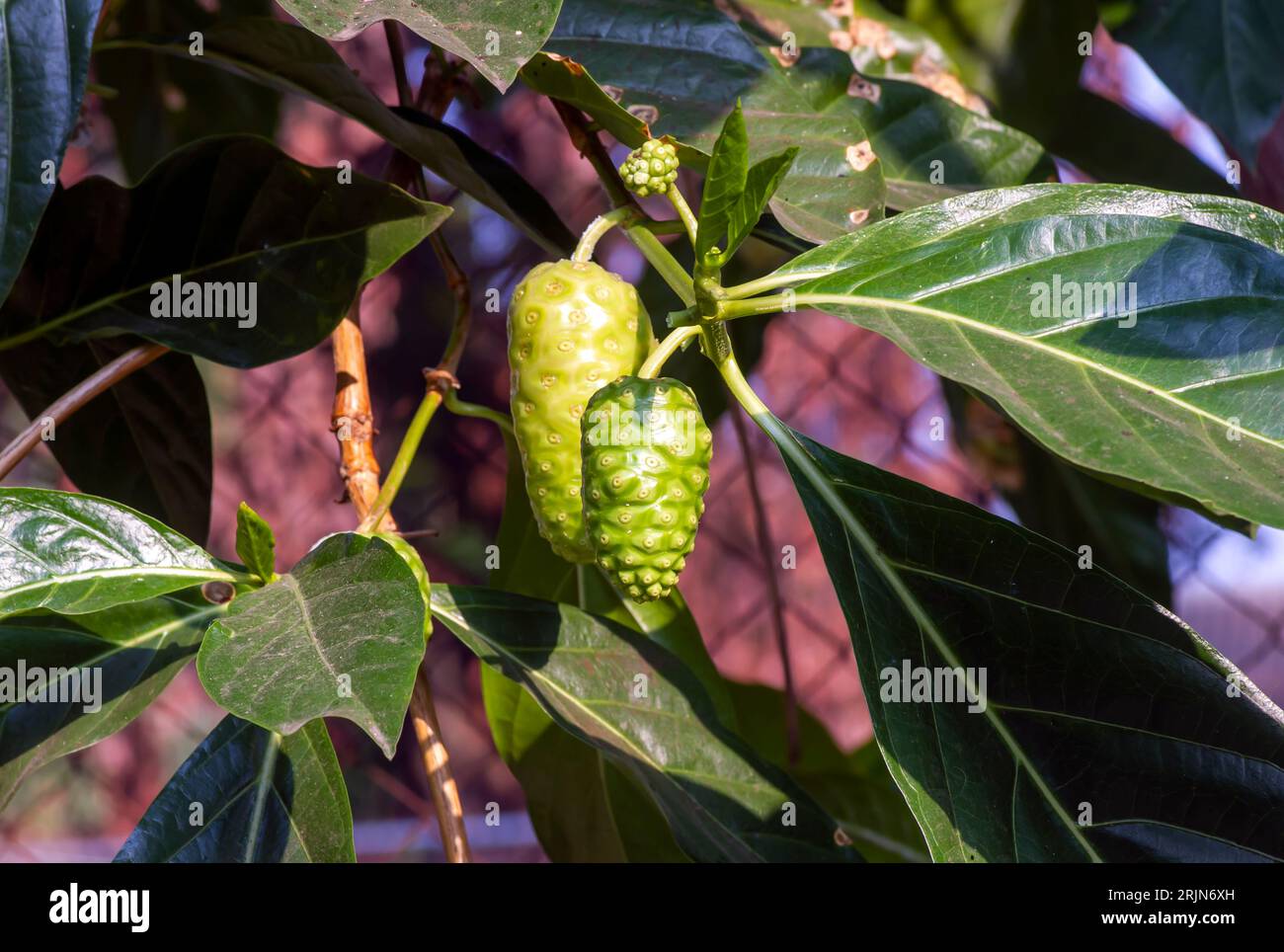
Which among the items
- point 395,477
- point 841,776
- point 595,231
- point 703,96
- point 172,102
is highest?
point 172,102

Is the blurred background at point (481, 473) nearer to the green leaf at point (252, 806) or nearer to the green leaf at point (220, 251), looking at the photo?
the green leaf at point (220, 251)

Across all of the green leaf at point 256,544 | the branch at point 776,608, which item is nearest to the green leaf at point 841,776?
the branch at point 776,608

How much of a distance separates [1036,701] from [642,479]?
0.26m

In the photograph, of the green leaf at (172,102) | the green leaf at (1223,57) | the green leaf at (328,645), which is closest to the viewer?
the green leaf at (328,645)

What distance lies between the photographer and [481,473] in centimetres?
208

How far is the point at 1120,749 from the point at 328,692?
0.41m

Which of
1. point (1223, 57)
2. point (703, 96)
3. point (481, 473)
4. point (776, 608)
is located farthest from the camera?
point (481, 473)

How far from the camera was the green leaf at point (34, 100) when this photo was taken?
50 centimetres

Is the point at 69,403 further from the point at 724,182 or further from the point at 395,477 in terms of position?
the point at 724,182

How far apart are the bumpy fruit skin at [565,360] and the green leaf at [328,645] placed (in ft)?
0.29

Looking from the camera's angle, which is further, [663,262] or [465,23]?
[663,262]

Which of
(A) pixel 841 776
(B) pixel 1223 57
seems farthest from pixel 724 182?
(A) pixel 841 776

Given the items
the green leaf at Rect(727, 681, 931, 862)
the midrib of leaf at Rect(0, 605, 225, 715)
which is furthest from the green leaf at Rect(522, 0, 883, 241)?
the green leaf at Rect(727, 681, 931, 862)

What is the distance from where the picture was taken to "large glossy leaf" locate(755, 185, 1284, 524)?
1.50 feet
